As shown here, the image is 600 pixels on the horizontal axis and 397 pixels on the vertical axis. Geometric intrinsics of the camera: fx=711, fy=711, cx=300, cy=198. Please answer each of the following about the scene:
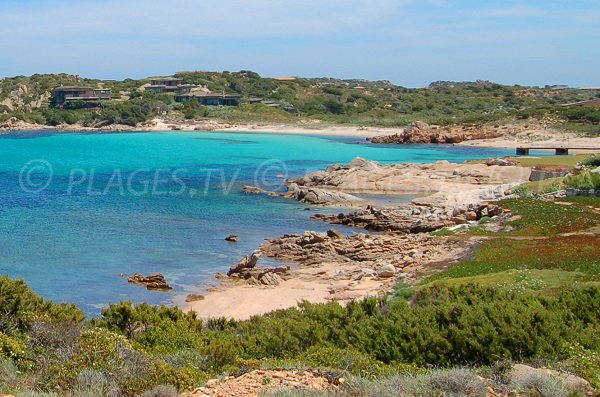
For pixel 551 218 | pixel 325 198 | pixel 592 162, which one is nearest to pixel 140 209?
pixel 325 198

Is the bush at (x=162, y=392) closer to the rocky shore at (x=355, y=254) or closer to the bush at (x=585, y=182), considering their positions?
the rocky shore at (x=355, y=254)

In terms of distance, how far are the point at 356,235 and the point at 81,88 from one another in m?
111

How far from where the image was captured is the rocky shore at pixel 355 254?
2202cm

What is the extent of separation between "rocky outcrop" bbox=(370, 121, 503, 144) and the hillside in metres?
7.20

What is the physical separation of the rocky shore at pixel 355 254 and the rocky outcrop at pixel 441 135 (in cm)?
4869

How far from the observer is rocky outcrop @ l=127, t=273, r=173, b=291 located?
2411 centimetres

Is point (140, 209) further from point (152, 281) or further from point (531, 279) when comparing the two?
point (531, 279)

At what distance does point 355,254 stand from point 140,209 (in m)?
18.4

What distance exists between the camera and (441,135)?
96.1 m

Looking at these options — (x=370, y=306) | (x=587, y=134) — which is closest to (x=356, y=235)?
(x=370, y=306)

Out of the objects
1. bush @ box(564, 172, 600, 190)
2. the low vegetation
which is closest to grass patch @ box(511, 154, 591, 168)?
bush @ box(564, 172, 600, 190)

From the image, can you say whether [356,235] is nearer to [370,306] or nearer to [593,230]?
[593,230]

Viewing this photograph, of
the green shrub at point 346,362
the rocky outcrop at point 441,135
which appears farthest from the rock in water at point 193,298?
the rocky outcrop at point 441,135

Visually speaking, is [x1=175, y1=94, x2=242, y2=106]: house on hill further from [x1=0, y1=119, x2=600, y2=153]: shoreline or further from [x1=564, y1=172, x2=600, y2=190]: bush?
[x1=564, y1=172, x2=600, y2=190]: bush
